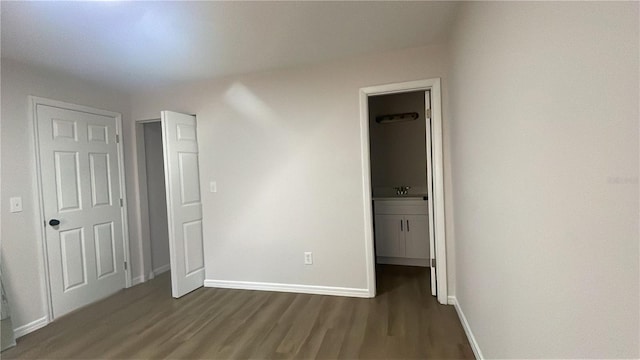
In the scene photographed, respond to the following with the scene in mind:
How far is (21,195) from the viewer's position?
2518mm

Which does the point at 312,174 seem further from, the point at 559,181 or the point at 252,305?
the point at 559,181

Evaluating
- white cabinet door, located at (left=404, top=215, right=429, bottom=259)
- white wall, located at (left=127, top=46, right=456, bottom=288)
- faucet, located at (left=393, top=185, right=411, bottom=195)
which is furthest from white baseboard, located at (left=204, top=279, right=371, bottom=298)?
faucet, located at (left=393, top=185, right=411, bottom=195)

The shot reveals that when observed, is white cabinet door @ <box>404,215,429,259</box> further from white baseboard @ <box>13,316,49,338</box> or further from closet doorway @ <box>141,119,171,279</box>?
white baseboard @ <box>13,316,49,338</box>

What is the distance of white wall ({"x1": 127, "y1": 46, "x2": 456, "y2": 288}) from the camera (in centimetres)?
281

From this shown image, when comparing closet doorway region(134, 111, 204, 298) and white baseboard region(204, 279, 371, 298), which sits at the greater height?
closet doorway region(134, 111, 204, 298)

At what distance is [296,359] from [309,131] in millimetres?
1946

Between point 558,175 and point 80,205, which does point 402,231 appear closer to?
point 558,175

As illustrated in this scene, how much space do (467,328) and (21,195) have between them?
3.76 meters

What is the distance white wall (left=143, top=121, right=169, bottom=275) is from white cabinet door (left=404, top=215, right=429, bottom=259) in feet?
10.6

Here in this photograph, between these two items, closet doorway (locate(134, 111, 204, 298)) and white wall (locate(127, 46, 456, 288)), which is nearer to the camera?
white wall (locate(127, 46, 456, 288))

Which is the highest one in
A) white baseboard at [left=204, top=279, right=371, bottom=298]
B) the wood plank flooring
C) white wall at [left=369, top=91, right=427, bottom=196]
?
white wall at [left=369, top=91, right=427, bottom=196]

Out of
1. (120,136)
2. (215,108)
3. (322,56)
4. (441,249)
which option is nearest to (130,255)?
(120,136)

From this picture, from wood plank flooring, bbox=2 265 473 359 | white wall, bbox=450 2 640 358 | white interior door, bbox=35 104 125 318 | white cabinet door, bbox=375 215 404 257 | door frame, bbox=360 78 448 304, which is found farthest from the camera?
white cabinet door, bbox=375 215 404 257

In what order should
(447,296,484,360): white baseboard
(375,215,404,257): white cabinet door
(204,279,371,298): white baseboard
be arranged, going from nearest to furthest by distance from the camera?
(447,296,484,360): white baseboard < (204,279,371,298): white baseboard < (375,215,404,257): white cabinet door
